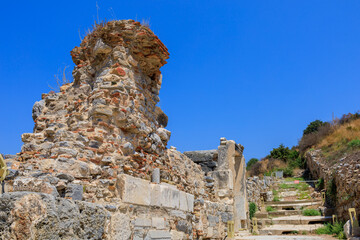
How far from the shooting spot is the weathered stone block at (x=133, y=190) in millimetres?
4090

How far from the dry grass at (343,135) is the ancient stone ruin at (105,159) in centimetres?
1624

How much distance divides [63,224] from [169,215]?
2.59 metres

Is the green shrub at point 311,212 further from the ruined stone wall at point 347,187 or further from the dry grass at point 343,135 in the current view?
the dry grass at point 343,135

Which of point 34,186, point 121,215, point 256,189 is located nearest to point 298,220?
point 256,189

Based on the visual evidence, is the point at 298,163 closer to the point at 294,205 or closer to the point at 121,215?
the point at 294,205

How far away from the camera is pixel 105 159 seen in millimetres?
4191

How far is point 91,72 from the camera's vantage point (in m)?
5.40

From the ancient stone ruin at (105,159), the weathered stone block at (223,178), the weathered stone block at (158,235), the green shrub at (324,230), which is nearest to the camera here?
the ancient stone ruin at (105,159)

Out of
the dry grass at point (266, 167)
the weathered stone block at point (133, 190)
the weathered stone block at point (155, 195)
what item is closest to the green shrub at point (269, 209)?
the weathered stone block at point (155, 195)

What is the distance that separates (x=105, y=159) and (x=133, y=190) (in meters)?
0.54

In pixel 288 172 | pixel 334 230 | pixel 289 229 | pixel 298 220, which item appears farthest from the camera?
pixel 288 172

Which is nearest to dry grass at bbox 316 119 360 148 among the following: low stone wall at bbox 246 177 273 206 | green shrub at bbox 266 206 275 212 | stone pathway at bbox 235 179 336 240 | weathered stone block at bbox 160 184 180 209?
stone pathway at bbox 235 179 336 240

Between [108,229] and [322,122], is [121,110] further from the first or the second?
[322,122]

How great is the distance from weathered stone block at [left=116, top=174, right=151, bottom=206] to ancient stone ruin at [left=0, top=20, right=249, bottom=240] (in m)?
0.01
